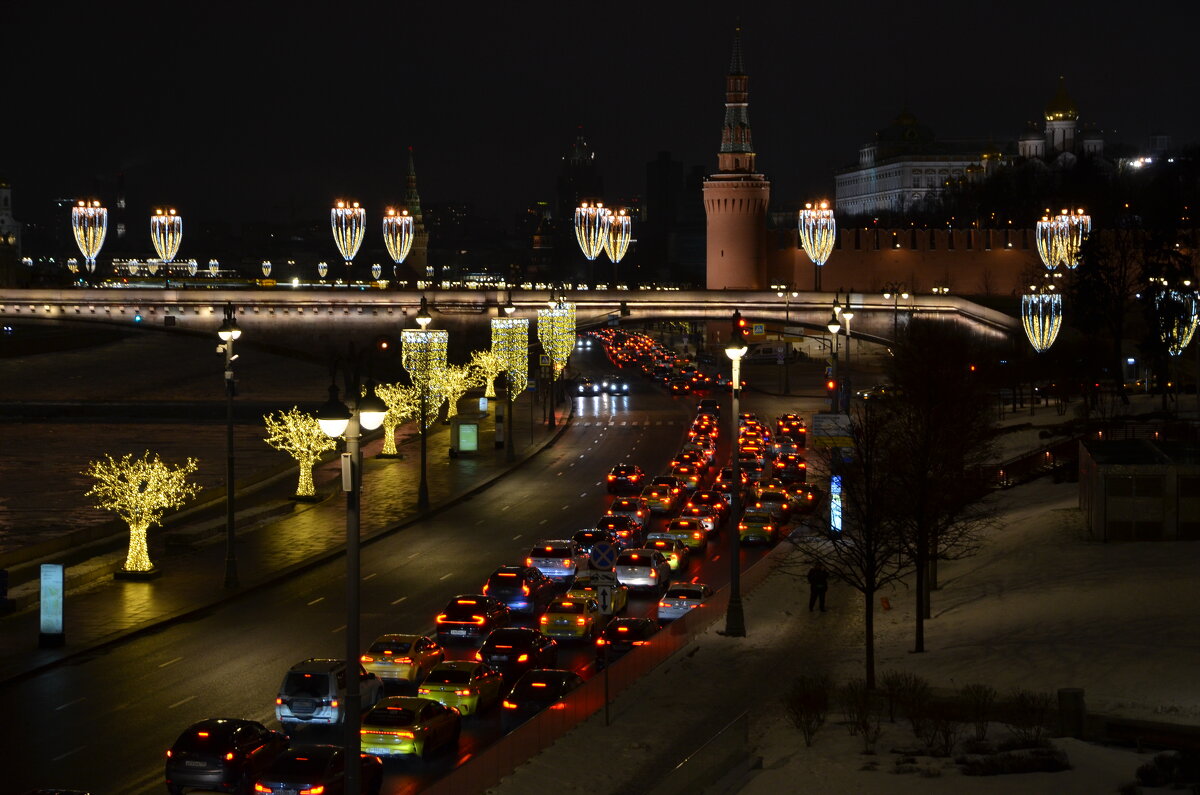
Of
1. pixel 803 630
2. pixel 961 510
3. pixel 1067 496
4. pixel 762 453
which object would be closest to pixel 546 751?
pixel 803 630

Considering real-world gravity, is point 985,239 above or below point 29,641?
above

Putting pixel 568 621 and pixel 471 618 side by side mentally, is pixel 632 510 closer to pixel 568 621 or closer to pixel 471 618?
pixel 568 621

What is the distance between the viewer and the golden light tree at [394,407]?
60875 mm

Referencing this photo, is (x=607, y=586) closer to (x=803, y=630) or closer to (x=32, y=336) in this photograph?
(x=803, y=630)

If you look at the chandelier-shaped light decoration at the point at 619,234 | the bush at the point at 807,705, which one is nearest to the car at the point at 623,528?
the bush at the point at 807,705

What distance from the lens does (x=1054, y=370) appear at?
68.6m

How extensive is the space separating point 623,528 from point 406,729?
791 inches

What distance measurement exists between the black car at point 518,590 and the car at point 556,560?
2613mm

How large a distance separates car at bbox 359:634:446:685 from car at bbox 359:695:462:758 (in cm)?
309

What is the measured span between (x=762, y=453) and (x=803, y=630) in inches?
1282

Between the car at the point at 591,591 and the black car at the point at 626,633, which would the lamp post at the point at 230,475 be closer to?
the car at the point at 591,591

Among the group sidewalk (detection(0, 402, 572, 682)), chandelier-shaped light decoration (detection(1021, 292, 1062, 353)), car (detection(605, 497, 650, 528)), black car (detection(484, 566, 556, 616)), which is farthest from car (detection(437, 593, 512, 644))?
chandelier-shaped light decoration (detection(1021, 292, 1062, 353))

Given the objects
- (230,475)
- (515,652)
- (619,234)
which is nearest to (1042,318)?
(619,234)

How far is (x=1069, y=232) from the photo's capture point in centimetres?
10019
